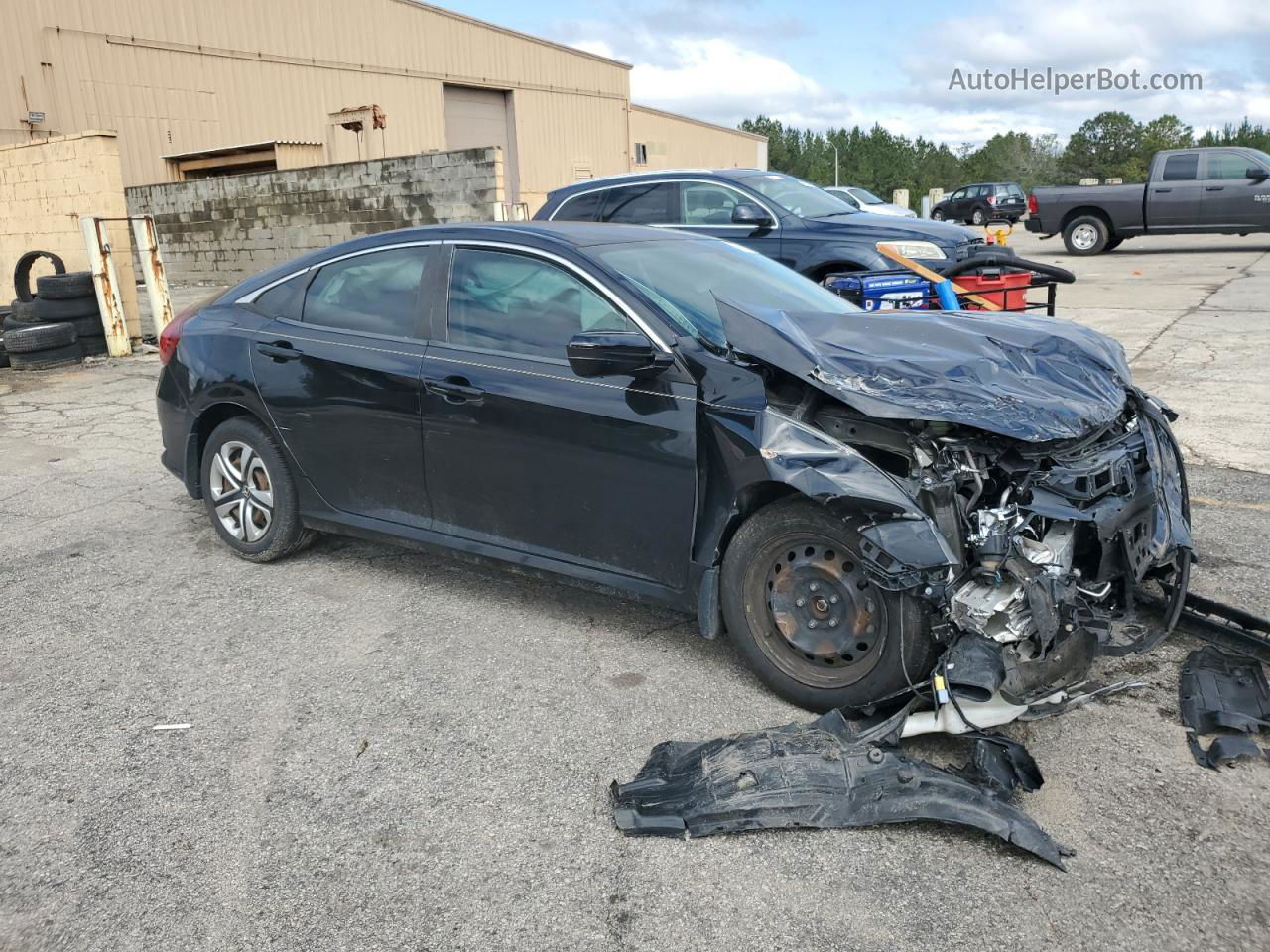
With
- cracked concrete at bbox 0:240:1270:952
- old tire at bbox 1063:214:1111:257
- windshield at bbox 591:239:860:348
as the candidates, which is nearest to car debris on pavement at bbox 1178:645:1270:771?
cracked concrete at bbox 0:240:1270:952

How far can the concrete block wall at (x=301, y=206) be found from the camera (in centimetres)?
1364

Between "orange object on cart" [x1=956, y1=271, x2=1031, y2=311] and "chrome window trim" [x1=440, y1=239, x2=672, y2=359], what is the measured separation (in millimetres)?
4025

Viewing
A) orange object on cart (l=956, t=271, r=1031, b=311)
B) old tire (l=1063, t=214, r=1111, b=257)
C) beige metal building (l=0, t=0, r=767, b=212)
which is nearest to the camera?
orange object on cart (l=956, t=271, r=1031, b=311)

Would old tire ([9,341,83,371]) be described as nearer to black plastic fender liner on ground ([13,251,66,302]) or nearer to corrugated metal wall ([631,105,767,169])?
black plastic fender liner on ground ([13,251,66,302])

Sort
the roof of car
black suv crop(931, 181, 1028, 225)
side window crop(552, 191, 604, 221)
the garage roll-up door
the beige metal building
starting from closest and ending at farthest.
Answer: the roof of car
side window crop(552, 191, 604, 221)
the beige metal building
the garage roll-up door
black suv crop(931, 181, 1028, 225)

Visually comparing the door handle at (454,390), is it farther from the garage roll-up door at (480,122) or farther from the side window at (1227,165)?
the garage roll-up door at (480,122)

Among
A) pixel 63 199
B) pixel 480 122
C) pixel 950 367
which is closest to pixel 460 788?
A: pixel 950 367

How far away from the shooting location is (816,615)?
11.4 feet

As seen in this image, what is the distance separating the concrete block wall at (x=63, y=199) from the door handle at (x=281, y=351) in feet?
29.6

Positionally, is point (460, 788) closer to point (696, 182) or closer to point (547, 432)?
point (547, 432)

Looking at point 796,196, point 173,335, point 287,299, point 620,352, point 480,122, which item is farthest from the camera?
point 480,122

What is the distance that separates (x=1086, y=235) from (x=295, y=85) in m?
18.3

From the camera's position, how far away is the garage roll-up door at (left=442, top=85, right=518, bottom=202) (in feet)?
96.9

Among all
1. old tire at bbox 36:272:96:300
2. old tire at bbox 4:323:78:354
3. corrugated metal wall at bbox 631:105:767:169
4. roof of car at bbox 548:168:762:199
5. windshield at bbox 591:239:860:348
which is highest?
corrugated metal wall at bbox 631:105:767:169
